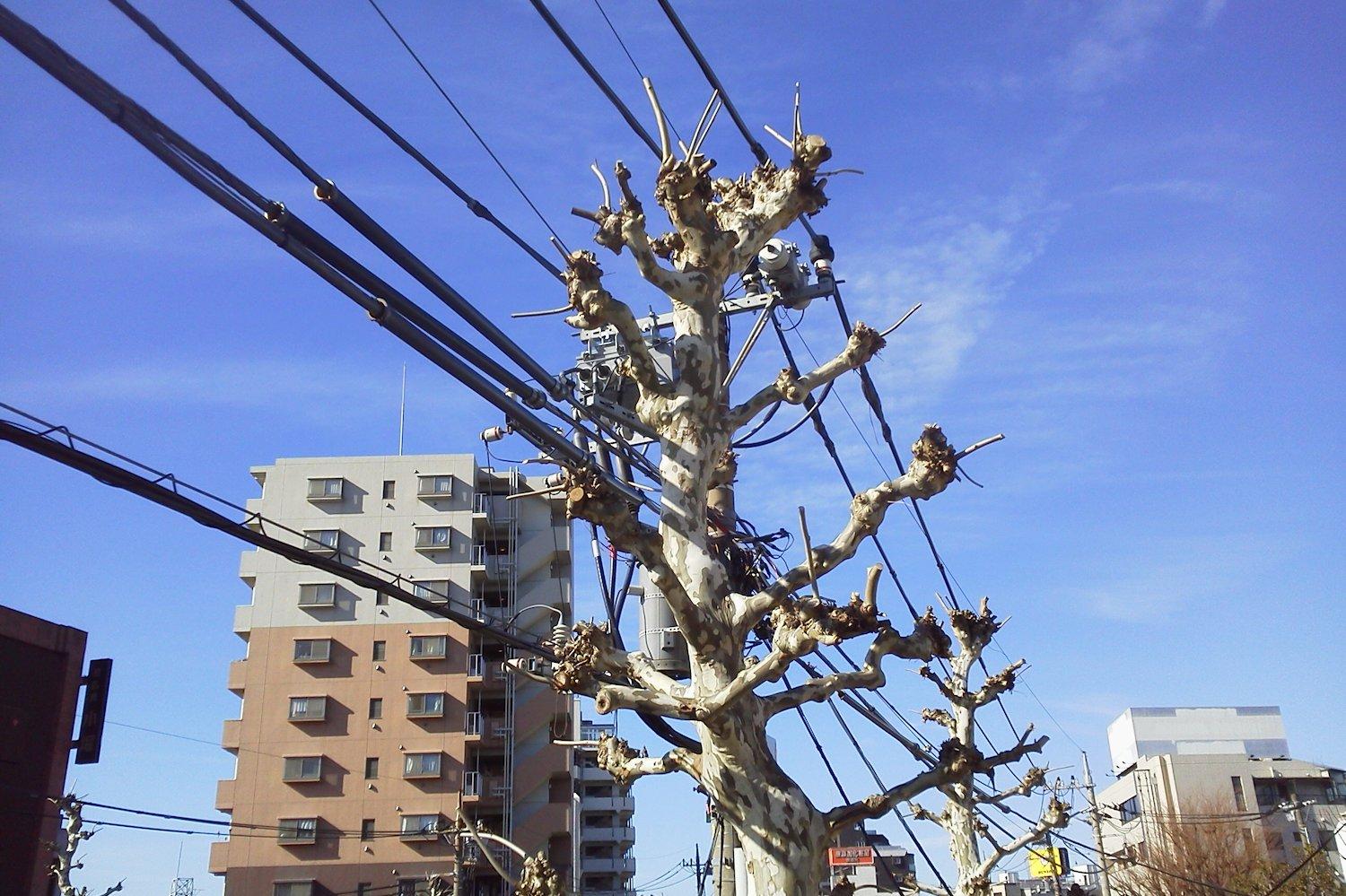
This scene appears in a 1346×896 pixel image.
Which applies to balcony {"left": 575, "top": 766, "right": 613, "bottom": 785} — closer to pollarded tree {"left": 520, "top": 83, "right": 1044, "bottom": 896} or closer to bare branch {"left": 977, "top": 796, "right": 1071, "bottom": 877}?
bare branch {"left": 977, "top": 796, "right": 1071, "bottom": 877}

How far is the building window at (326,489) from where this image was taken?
47219 millimetres

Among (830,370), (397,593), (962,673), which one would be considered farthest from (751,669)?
(962,673)

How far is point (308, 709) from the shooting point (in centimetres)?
4334

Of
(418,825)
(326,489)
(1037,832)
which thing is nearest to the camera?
(1037,832)

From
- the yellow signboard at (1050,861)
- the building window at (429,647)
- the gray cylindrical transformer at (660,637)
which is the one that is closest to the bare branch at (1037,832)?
the yellow signboard at (1050,861)

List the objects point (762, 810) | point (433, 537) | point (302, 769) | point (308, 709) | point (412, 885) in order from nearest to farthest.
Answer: point (762, 810)
point (412, 885)
point (302, 769)
point (308, 709)
point (433, 537)

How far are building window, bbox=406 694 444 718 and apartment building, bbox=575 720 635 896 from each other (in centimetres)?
2385

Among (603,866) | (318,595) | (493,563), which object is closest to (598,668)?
(318,595)

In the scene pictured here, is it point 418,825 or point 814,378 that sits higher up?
point 814,378

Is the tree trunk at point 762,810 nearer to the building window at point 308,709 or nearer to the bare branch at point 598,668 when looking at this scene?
the bare branch at point 598,668

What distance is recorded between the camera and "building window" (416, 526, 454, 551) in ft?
153

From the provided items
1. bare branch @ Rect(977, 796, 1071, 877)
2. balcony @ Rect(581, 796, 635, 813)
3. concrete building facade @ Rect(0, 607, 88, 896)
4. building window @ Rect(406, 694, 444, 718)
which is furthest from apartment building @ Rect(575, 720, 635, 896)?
bare branch @ Rect(977, 796, 1071, 877)

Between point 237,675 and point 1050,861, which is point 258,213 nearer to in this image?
point 1050,861

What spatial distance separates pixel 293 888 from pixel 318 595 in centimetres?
1173
